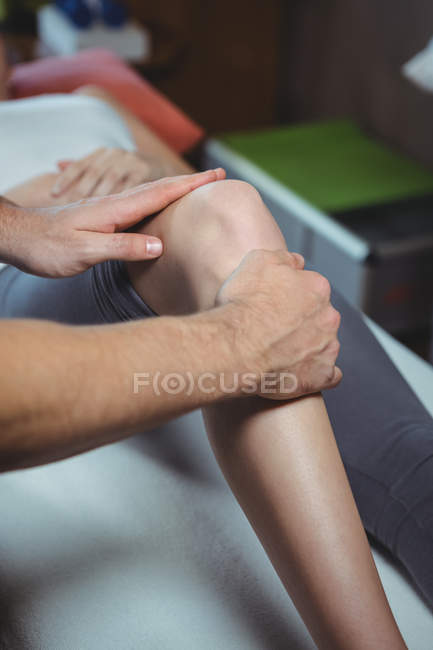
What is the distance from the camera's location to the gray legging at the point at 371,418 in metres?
0.68

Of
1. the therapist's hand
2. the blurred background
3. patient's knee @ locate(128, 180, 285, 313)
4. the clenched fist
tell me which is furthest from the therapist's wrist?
the blurred background

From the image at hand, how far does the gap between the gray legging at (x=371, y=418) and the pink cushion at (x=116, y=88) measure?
3.08ft

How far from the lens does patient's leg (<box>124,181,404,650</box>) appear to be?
57 cm

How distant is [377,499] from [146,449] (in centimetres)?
30

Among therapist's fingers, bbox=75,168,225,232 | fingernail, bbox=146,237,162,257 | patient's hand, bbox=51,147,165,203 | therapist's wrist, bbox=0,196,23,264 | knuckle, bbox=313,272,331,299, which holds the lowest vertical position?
patient's hand, bbox=51,147,165,203

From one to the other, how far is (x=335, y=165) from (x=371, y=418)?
49.8 inches

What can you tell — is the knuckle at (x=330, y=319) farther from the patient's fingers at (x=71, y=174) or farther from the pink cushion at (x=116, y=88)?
the pink cushion at (x=116, y=88)

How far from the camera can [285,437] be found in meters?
0.61

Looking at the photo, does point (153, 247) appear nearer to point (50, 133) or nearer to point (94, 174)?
point (94, 174)

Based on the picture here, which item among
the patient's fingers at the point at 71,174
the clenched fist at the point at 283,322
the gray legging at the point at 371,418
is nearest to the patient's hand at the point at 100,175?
the patient's fingers at the point at 71,174

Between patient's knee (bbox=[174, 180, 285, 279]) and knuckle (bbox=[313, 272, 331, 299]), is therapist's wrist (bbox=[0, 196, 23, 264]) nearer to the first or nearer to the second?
patient's knee (bbox=[174, 180, 285, 279])

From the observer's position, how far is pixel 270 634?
2.04 feet

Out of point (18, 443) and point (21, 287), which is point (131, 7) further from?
point (18, 443)

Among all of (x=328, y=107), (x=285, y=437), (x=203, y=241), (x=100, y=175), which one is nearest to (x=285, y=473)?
(x=285, y=437)
